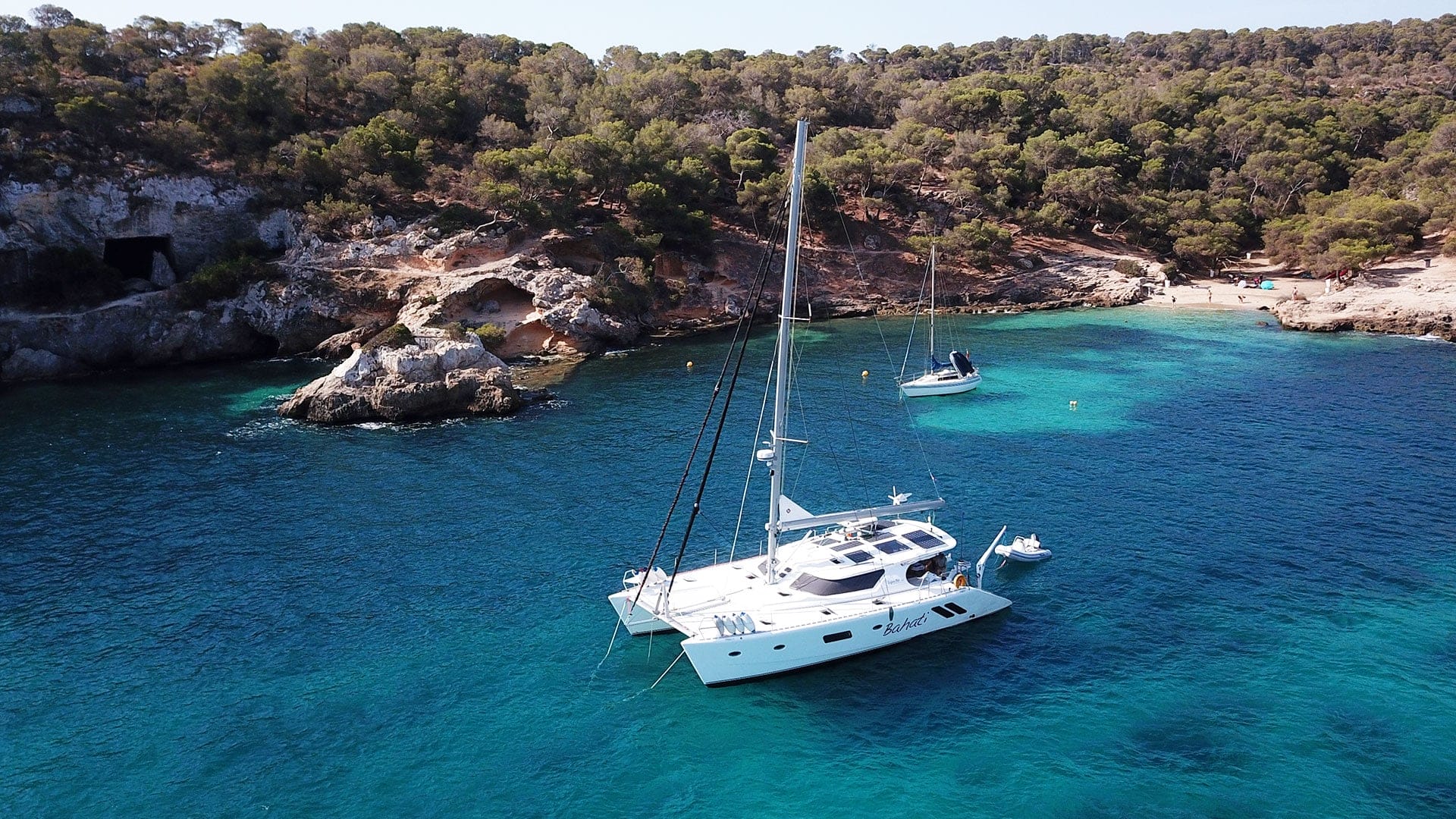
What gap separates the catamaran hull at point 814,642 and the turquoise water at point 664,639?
761 mm

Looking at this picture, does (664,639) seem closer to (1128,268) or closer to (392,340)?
(392,340)

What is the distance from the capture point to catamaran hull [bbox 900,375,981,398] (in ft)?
197

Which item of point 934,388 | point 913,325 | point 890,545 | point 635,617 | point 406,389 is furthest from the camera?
point 913,325

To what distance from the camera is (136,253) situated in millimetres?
75312

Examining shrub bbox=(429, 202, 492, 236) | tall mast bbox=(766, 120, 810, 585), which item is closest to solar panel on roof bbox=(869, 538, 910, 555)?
tall mast bbox=(766, 120, 810, 585)

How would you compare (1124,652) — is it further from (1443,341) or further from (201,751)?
(1443,341)

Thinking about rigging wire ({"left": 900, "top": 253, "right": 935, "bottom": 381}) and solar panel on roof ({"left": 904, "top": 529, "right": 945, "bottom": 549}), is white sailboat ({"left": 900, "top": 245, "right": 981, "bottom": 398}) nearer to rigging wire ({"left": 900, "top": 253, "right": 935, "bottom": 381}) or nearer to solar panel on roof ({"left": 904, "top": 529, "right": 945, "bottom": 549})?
rigging wire ({"left": 900, "top": 253, "right": 935, "bottom": 381})

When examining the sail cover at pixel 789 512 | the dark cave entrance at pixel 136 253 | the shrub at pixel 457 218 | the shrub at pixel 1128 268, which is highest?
the shrub at pixel 457 218

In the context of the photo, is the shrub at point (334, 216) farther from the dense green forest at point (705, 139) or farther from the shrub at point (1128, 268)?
the shrub at point (1128, 268)

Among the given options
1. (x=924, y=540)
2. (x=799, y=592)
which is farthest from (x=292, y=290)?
(x=924, y=540)

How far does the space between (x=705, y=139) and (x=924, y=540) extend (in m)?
72.7

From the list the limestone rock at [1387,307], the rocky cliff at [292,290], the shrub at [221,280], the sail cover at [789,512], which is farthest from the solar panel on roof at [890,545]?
the limestone rock at [1387,307]

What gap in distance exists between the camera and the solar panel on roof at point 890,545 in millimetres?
31125

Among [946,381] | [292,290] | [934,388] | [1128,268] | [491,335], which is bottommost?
[934,388]
